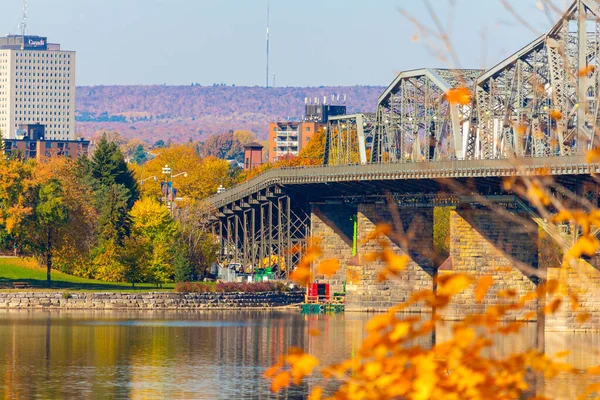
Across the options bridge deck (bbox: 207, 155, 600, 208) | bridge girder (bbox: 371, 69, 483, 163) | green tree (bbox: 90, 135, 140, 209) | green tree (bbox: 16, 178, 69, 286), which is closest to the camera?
bridge deck (bbox: 207, 155, 600, 208)

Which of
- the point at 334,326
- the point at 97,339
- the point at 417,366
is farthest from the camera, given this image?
the point at 334,326

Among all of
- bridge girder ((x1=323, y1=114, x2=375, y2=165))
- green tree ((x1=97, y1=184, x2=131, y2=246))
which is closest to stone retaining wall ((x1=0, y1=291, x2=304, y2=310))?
green tree ((x1=97, y1=184, x2=131, y2=246))

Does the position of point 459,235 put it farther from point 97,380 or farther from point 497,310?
point 497,310

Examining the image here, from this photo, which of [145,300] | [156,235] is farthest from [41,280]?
[145,300]

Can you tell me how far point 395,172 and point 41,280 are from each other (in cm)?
2973

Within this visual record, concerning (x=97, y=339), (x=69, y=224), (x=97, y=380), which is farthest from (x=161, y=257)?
(x=97, y=380)

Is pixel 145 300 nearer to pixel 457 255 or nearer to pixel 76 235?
pixel 76 235

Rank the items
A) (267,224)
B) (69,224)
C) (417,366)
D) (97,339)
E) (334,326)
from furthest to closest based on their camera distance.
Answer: (267,224), (69,224), (334,326), (97,339), (417,366)

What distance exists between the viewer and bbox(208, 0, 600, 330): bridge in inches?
3450

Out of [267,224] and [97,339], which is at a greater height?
[267,224]

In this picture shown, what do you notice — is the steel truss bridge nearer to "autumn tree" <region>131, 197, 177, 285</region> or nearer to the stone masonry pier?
the stone masonry pier

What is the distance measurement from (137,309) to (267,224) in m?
28.1

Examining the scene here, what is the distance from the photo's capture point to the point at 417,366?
1513 cm

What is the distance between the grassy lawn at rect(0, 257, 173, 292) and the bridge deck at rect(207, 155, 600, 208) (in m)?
12.2
